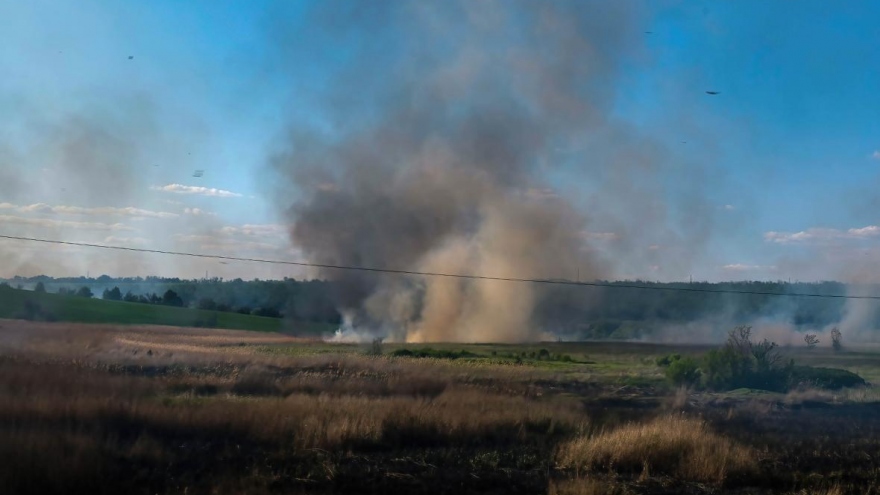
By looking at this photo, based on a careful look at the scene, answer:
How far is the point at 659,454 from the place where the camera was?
607 inches

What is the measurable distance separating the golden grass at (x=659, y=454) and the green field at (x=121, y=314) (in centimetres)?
2930

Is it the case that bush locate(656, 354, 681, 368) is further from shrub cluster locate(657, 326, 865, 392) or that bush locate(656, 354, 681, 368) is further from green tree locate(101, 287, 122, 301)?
green tree locate(101, 287, 122, 301)

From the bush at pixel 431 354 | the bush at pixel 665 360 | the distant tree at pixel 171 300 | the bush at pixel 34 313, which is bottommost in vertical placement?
the bush at pixel 431 354

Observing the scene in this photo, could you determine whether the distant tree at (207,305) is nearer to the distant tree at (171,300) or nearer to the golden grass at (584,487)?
the distant tree at (171,300)

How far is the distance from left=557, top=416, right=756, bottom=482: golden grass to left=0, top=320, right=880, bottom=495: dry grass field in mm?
43

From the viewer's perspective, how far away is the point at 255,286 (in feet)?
331

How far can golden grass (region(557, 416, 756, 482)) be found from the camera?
14.6 m

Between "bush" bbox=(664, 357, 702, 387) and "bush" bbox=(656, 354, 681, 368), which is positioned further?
"bush" bbox=(656, 354, 681, 368)

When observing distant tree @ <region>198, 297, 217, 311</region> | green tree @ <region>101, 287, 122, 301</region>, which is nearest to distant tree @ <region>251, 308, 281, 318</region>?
distant tree @ <region>198, 297, 217, 311</region>

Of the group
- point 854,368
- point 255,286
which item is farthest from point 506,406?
point 255,286

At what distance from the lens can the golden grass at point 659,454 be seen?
14.6 m

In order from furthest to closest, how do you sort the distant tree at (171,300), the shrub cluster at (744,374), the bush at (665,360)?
the distant tree at (171,300), the bush at (665,360), the shrub cluster at (744,374)

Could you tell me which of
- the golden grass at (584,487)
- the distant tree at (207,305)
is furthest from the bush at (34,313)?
the distant tree at (207,305)

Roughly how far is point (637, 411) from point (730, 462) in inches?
278
